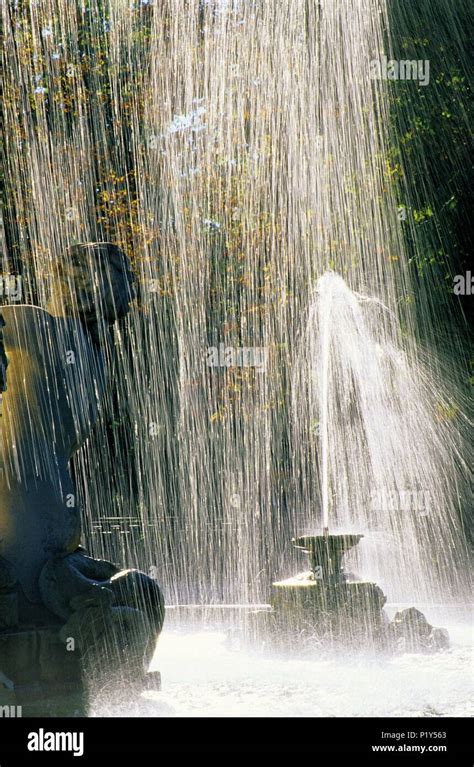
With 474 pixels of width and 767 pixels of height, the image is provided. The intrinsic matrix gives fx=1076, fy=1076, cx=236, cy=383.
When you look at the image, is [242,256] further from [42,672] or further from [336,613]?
[42,672]

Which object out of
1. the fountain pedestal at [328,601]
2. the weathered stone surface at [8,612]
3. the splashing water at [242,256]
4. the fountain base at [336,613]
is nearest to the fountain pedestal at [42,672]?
the weathered stone surface at [8,612]

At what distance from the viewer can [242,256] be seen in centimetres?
1734

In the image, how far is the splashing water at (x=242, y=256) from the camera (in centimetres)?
1385

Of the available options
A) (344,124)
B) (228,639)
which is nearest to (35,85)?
(344,124)

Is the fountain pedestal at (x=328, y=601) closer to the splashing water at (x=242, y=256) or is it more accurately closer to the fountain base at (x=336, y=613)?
the fountain base at (x=336, y=613)

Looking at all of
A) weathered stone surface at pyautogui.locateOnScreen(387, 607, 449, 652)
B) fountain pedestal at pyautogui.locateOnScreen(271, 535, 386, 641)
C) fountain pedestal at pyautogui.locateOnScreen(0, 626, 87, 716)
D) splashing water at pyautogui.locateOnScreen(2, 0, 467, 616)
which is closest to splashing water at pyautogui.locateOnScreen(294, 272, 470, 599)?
splashing water at pyautogui.locateOnScreen(2, 0, 467, 616)

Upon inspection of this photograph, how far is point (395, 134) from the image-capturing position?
47.3 ft

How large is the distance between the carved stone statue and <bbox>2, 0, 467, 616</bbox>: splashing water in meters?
7.26

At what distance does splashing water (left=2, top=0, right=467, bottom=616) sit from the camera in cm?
1385

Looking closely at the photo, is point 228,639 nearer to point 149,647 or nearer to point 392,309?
point 149,647

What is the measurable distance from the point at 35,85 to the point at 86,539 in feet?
22.6

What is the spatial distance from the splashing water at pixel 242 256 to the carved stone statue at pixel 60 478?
7.26 metres
